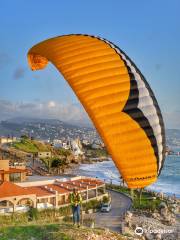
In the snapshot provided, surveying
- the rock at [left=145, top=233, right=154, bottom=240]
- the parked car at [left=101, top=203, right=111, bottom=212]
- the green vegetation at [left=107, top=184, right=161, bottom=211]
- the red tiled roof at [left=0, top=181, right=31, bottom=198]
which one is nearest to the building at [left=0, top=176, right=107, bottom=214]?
the red tiled roof at [left=0, top=181, right=31, bottom=198]

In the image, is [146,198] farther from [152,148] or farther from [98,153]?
[98,153]

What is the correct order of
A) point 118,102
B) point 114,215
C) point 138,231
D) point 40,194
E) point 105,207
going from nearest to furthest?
point 118,102 → point 138,231 → point 114,215 → point 40,194 → point 105,207

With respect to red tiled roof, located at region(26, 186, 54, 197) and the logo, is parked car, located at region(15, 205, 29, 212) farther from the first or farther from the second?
the logo

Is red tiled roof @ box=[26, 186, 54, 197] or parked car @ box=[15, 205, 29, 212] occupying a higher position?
red tiled roof @ box=[26, 186, 54, 197]

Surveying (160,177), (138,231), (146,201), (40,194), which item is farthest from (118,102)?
(160,177)

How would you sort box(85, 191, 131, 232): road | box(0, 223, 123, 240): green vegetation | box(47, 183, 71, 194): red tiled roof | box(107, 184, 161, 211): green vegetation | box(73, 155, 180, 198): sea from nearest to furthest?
1. box(0, 223, 123, 240): green vegetation
2. box(85, 191, 131, 232): road
3. box(47, 183, 71, 194): red tiled roof
4. box(107, 184, 161, 211): green vegetation
5. box(73, 155, 180, 198): sea

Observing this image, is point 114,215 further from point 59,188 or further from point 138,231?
point 59,188

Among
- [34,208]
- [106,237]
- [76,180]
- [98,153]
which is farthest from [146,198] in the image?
[98,153]
